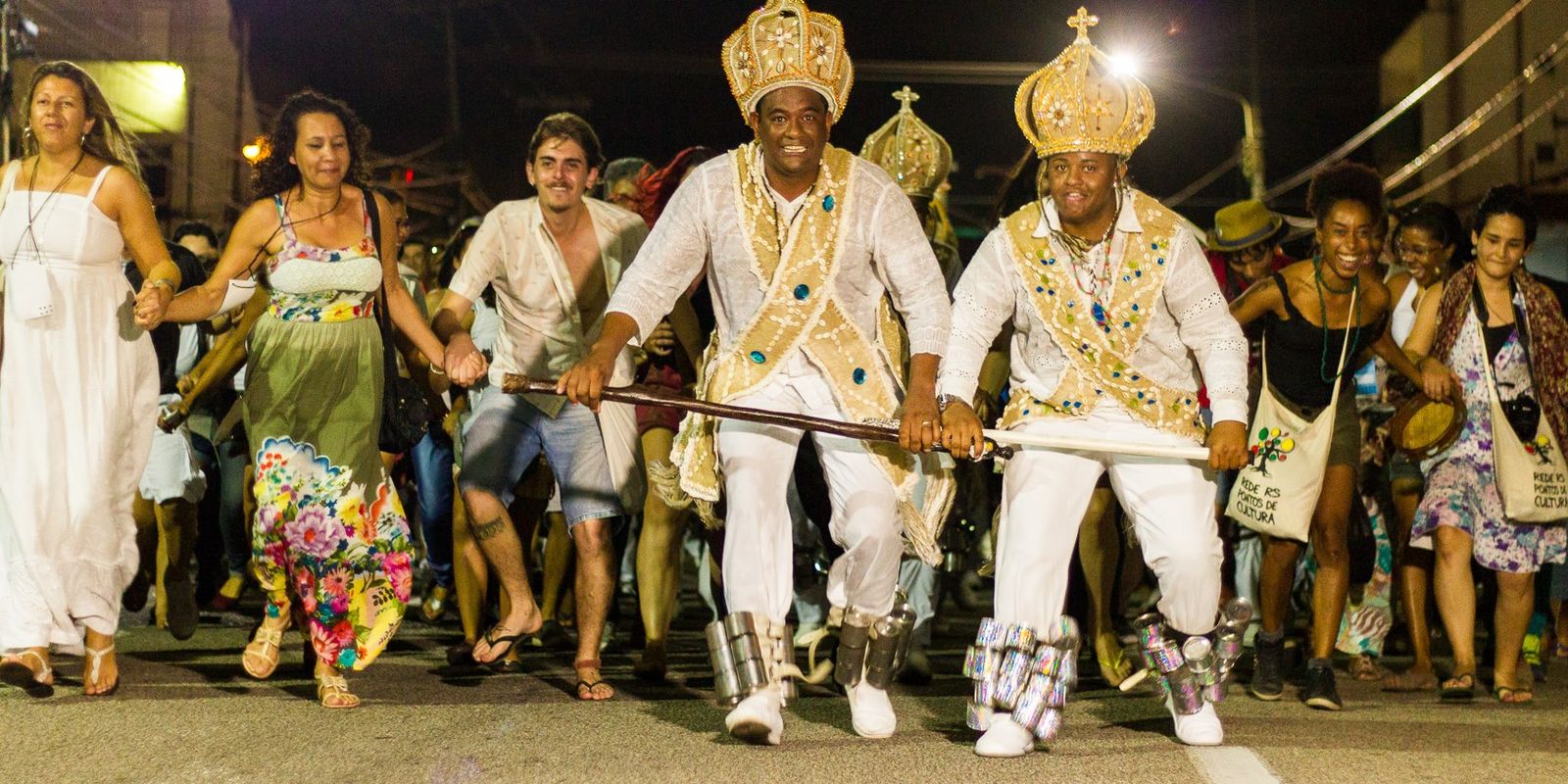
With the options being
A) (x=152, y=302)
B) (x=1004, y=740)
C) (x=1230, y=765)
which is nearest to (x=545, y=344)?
(x=152, y=302)

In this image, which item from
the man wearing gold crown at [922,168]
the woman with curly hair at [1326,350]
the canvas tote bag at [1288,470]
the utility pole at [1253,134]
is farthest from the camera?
the utility pole at [1253,134]

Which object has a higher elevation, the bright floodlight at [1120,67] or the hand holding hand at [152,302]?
the bright floodlight at [1120,67]

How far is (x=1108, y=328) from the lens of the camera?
6.33 metres

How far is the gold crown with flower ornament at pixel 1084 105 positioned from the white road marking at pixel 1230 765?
203 cm

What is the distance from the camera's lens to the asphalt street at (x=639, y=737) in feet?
18.3

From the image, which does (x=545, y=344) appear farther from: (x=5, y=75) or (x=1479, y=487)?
(x=5, y=75)

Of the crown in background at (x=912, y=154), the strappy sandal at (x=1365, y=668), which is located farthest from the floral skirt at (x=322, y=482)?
the strappy sandal at (x=1365, y=668)

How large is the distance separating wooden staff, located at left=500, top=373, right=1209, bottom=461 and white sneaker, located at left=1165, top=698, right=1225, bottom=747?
0.87 meters

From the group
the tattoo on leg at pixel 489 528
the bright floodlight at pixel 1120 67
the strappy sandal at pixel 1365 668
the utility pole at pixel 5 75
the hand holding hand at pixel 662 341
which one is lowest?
the strappy sandal at pixel 1365 668

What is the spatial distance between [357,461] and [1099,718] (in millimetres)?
3039

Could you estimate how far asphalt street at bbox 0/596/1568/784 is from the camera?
220 inches

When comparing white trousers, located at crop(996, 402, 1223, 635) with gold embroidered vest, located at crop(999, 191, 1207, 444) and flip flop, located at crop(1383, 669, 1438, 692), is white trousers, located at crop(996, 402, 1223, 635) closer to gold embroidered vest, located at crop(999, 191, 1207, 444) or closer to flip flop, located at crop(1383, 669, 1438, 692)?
gold embroidered vest, located at crop(999, 191, 1207, 444)

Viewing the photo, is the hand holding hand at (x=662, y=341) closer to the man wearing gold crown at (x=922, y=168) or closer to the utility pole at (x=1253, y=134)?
the man wearing gold crown at (x=922, y=168)

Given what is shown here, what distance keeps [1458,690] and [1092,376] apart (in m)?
2.65
